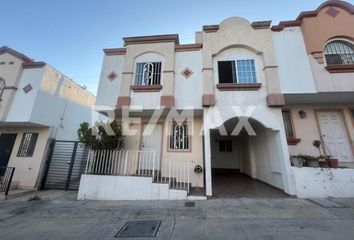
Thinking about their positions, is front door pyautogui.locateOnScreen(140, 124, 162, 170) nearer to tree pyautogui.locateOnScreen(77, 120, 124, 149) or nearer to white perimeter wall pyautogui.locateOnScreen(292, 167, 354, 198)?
tree pyautogui.locateOnScreen(77, 120, 124, 149)

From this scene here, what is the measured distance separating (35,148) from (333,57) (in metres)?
13.8

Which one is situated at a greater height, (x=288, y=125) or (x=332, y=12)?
(x=332, y=12)

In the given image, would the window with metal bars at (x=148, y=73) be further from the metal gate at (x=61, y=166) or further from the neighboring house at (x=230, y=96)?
the metal gate at (x=61, y=166)

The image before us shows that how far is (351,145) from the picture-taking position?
632cm

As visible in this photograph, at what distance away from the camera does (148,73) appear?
707cm

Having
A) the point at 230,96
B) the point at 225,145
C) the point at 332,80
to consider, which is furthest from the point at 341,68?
the point at 225,145

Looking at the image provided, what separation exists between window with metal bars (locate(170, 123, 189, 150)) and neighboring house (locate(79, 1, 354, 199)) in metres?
0.04

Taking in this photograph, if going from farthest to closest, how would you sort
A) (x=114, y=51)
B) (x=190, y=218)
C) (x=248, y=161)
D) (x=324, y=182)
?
(x=248, y=161), (x=114, y=51), (x=324, y=182), (x=190, y=218)

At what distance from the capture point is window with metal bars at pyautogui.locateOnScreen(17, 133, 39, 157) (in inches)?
304

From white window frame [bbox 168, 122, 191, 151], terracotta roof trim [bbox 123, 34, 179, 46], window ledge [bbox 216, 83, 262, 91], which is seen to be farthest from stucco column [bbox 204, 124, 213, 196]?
terracotta roof trim [bbox 123, 34, 179, 46]

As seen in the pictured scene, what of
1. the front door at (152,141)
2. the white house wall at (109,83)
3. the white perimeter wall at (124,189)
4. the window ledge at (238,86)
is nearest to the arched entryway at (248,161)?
the window ledge at (238,86)

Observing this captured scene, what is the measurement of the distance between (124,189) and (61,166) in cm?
433

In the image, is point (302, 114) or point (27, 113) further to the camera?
point (27, 113)

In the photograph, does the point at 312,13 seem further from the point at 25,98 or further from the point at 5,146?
the point at 5,146
